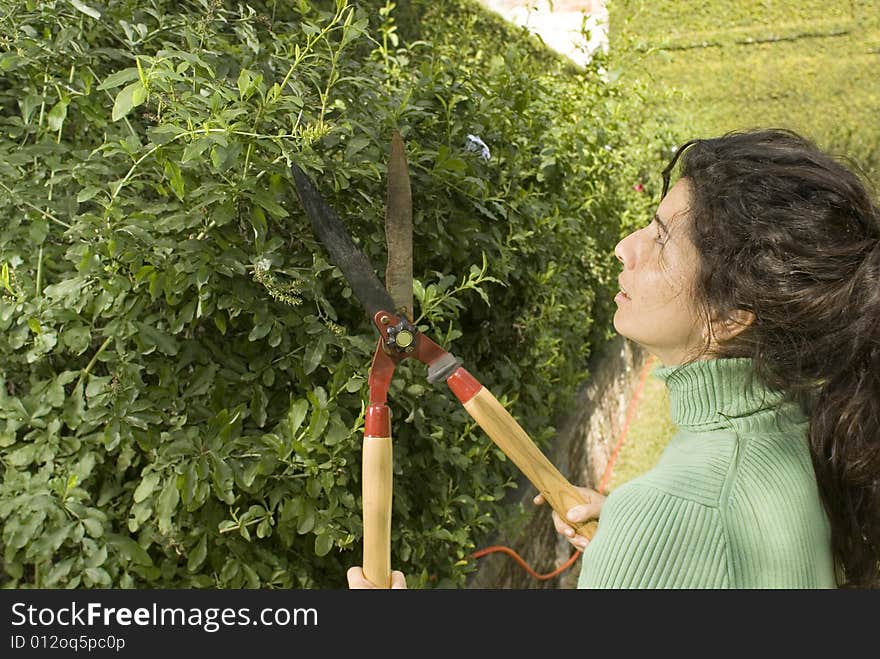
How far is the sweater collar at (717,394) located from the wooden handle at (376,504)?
1.39 feet

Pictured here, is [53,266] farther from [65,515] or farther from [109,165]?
[65,515]

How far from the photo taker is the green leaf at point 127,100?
1.40 m

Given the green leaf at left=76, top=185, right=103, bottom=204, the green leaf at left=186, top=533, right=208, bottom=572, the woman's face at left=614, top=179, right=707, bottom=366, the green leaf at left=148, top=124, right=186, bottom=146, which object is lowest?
the green leaf at left=186, top=533, right=208, bottom=572

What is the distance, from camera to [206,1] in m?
1.77

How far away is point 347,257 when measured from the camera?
130 centimetres

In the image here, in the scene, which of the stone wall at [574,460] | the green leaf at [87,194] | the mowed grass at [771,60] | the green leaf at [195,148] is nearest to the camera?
the green leaf at [195,148]

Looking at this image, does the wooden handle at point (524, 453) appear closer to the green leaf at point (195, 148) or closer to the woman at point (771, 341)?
the woman at point (771, 341)

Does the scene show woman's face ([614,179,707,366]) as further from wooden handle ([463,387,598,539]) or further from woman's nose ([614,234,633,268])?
wooden handle ([463,387,598,539])

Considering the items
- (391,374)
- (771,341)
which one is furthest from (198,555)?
(771,341)

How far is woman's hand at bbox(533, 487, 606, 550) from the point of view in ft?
4.27

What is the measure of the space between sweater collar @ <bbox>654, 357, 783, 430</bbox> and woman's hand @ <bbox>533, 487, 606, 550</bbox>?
186 millimetres

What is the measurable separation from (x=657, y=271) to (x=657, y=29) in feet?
46.5

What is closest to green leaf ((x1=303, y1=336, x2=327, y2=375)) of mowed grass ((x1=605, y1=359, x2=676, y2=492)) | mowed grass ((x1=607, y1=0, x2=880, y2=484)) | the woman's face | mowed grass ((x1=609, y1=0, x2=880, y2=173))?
the woman's face

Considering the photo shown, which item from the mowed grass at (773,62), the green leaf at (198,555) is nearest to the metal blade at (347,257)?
the green leaf at (198,555)
